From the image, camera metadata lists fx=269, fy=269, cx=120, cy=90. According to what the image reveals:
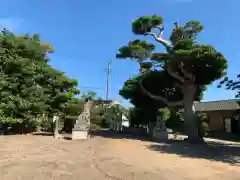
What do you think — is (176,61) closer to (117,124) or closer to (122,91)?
(122,91)

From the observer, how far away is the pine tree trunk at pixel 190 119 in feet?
56.0

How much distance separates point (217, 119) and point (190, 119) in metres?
11.0

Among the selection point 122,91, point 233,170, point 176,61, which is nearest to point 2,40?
point 122,91

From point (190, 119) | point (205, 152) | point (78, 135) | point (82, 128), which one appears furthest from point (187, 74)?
point (78, 135)

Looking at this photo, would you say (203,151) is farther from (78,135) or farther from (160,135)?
(78,135)

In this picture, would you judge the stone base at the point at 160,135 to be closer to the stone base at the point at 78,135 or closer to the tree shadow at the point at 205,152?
the tree shadow at the point at 205,152

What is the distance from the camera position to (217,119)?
2712 cm

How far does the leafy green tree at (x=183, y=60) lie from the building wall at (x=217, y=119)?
25.8ft

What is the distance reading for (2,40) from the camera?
18.4 metres

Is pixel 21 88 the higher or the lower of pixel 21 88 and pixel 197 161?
the higher

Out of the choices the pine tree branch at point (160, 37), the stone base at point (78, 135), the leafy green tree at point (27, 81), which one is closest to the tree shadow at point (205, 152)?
the stone base at point (78, 135)

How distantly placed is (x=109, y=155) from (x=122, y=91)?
450 inches

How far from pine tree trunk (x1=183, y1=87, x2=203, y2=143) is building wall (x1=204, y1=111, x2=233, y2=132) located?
32.0ft

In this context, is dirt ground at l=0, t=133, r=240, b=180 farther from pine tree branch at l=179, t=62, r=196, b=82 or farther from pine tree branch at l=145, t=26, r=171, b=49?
pine tree branch at l=145, t=26, r=171, b=49
